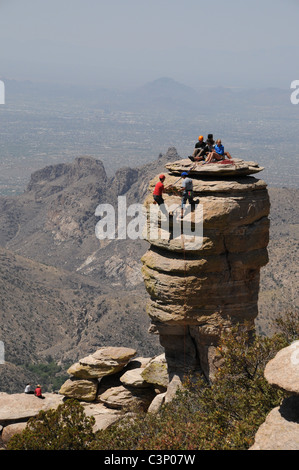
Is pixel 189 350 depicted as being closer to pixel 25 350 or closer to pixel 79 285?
pixel 25 350

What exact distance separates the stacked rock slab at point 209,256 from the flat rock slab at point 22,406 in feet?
26.0

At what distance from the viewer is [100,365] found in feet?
111

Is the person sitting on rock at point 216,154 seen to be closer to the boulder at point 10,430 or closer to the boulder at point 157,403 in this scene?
the boulder at point 157,403

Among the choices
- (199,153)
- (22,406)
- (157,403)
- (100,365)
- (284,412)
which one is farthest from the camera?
(100,365)

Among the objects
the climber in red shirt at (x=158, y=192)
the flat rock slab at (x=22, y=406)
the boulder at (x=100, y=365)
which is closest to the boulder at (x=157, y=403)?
the boulder at (x=100, y=365)

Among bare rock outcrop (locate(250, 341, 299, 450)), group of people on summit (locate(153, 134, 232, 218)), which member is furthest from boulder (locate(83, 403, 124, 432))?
bare rock outcrop (locate(250, 341, 299, 450))

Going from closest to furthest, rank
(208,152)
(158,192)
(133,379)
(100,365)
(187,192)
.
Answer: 1. (187,192)
2. (158,192)
3. (208,152)
4. (133,379)
5. (100,365)

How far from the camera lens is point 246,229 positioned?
2800 centimetres

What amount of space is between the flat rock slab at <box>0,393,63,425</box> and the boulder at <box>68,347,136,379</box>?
179 centimetres

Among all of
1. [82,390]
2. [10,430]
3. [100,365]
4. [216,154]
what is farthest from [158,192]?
[10,430]

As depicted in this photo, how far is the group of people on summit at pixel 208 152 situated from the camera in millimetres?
29125

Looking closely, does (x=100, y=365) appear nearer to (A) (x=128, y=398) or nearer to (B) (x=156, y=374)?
(A) (x=128, y=398)

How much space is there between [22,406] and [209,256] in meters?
12.7
